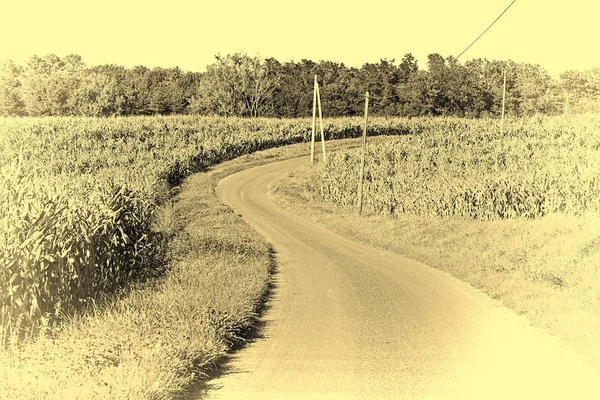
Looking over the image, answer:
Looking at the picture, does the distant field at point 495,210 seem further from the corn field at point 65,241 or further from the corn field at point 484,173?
the corn field at point 65,241

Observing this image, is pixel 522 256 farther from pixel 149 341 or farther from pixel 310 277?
pixel 149 341

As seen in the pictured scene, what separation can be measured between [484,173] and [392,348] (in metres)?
34.2

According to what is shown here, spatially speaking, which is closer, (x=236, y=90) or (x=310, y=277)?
(x=310, y=277)

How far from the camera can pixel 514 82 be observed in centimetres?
13625

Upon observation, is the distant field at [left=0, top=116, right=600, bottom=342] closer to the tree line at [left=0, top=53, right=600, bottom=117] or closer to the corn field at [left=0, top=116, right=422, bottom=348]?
the corn field at [left=0, top=116, right=422, bottom=348]

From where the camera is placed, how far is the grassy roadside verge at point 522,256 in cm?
1479

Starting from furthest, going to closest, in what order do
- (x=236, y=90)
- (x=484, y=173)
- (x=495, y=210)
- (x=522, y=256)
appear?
(x=236, y=90)
(x=484, y=173)
(x=495, y=210)
(x=522, y=256)

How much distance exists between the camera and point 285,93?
11775cm

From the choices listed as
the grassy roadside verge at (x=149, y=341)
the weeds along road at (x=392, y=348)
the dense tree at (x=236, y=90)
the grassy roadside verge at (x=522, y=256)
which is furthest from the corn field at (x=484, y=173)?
the dense tree at (x=236, y=90)

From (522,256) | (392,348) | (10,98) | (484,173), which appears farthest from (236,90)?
(392,348)

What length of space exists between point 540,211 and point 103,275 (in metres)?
22.0

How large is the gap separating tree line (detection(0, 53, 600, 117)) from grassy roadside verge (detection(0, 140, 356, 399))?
306 feet

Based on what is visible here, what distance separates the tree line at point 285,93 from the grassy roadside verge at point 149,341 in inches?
3673

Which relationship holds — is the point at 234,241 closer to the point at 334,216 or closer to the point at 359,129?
the point at 334,216
